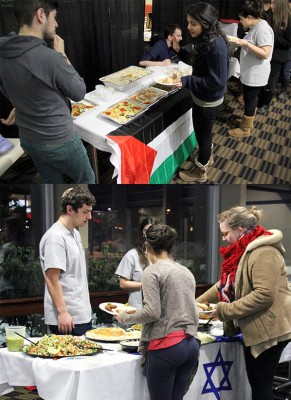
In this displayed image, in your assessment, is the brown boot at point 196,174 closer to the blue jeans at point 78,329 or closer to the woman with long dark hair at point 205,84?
the woman with long dark hair at point 205,84

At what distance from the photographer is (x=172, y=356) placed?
287 cm

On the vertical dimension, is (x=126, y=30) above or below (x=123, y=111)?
above

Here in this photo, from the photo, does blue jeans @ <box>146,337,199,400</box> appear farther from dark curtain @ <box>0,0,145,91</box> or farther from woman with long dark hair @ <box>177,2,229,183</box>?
dark curtain @ <box>0,0,145,91</box>

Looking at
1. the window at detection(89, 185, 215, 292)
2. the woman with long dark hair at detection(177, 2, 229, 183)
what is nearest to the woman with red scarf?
the woman with long dark hair at detection(177, 2, 229, 183)

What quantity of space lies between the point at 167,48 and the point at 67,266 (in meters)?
1.16

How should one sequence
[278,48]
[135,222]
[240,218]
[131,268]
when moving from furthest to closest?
[135,222] → [131,268] → [240,218] → [278,48]

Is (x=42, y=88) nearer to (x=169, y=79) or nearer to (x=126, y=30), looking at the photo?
(x=126, y=30)

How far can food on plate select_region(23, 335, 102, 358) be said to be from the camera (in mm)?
2926

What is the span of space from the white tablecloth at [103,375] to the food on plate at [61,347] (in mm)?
30

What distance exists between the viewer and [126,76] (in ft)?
10.3

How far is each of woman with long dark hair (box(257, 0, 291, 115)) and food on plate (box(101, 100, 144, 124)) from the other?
0.57m

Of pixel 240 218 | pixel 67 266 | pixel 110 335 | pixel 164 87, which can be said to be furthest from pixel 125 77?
pixel 110 335

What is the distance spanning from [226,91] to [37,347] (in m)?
1.38

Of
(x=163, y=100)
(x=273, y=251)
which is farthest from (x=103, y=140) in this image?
(x=273, y=251)
